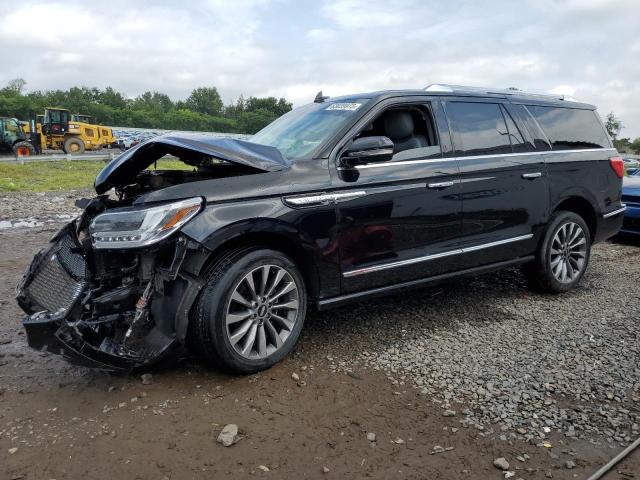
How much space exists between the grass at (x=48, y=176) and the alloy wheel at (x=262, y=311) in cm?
1291

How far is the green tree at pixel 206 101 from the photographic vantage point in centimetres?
9362

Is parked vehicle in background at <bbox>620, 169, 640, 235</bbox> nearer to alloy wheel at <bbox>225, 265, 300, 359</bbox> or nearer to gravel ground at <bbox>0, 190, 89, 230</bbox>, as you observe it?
alloy wheel at <bbox>225, 265, 300, 359</bbox>

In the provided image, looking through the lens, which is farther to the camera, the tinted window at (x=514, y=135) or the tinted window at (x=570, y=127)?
the tinted window at (x=570, y=127)

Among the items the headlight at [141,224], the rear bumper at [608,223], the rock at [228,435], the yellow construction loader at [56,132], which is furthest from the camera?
the yellow construction loader at [56,132]

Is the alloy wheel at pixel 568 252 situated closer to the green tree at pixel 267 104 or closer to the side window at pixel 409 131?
the side window at pixel 409 131

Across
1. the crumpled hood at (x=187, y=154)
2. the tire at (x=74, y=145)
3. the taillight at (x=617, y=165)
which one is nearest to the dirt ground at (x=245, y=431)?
the crumpled hood at (x=187, y=154)

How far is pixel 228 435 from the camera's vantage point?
2814 millimetres

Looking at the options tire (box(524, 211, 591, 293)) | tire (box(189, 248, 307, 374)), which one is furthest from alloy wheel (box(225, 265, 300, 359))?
tire (box(524, 211, 591, 293))

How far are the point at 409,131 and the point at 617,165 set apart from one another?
275 cm

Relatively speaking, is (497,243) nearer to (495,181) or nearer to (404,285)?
(495,181)

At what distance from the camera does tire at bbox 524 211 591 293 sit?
516 centimetres

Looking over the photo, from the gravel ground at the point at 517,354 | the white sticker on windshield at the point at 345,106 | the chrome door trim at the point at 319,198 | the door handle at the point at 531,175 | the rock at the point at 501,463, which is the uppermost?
the white sticker on windshield at the point at 345,106

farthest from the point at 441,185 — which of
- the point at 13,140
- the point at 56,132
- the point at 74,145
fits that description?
the point at 56,132

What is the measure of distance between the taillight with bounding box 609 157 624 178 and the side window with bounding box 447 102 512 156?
1566mm
